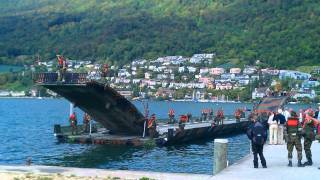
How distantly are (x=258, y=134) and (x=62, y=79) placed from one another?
1734 cm

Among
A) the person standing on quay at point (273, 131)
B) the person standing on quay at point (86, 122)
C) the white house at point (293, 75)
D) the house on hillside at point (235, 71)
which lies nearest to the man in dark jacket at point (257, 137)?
the person standing on quay at point (273, 131)

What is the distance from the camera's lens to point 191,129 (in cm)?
4506

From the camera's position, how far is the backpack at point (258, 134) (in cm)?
1828

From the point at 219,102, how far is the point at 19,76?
57293 millimetres

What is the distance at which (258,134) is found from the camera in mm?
18297

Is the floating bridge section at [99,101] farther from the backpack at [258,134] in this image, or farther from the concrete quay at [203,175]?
the backpack at [258,134]

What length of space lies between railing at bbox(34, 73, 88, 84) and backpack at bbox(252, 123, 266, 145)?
16.7 metres

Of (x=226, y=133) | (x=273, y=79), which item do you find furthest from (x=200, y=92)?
(x=226, y=133)

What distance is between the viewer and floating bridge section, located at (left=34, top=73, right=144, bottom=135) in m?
34.1

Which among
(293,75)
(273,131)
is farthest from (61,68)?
(293,75)

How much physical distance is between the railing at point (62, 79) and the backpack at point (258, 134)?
16.7 meters

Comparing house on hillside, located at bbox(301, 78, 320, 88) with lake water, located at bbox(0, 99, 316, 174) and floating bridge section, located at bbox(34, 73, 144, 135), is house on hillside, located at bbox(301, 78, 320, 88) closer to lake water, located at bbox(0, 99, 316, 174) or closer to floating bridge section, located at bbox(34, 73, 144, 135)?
lake water, located at bbox(0, 99, 316, 174)

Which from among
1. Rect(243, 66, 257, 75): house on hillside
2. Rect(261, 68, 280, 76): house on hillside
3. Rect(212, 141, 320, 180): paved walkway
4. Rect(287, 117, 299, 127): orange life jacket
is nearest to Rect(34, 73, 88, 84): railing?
Rect(212, 141, 320, 180): paved walkway

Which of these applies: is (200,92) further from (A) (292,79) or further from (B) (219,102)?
(A) (292,79)
